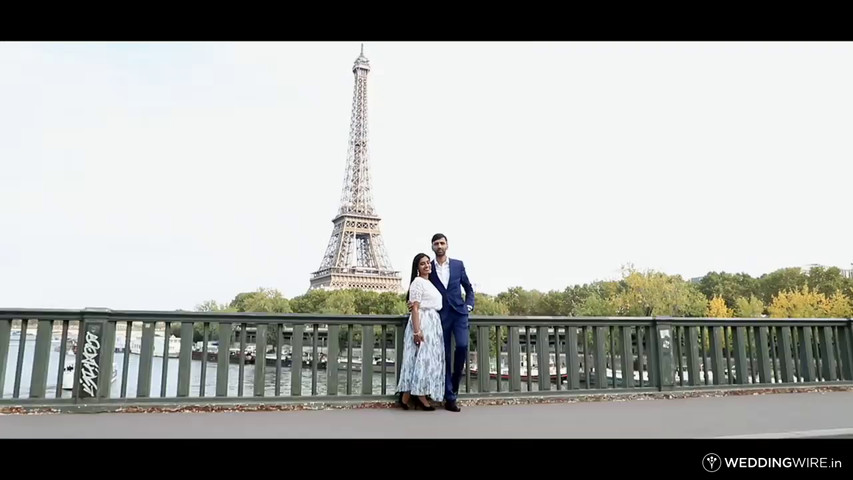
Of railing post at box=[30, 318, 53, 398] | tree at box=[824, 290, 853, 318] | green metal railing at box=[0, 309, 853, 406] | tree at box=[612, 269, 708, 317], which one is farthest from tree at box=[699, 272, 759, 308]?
railing post at box=[30, 318, 53, 398]

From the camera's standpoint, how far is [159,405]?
4.08m

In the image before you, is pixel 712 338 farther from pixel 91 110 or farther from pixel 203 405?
pixel 91 110

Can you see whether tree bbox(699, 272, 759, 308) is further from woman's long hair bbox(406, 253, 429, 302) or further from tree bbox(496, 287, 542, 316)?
woman's long hair bbox(406, 253, 429, 302)

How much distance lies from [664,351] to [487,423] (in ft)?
7.91

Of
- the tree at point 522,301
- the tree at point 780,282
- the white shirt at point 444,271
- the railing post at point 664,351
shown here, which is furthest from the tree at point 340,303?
the white shirt at point 444,271

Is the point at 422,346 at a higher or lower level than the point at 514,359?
higher

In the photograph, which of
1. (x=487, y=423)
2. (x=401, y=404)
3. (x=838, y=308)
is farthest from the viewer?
(x=838, y=308)

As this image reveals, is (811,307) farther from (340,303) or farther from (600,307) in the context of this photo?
(340,303)

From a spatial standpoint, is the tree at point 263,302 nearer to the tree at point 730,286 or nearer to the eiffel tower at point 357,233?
the eiffel tower at point 357,233

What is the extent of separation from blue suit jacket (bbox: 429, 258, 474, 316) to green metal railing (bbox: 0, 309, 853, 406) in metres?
0.40

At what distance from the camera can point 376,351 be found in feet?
17.1

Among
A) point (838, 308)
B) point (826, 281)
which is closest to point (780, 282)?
point (826, 281)
